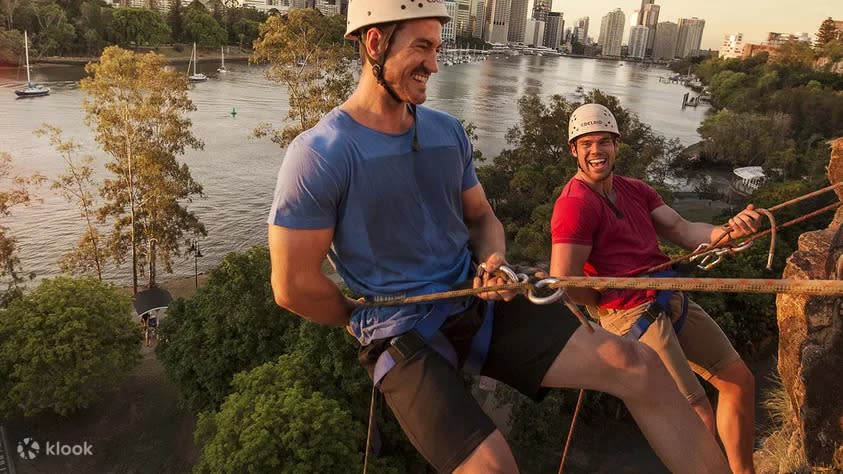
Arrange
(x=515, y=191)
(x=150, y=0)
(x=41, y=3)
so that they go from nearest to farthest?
(x=515, y=191), (x=41, y=3), (x=150, y=0)

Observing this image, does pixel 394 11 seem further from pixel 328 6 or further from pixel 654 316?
pixel 328 6

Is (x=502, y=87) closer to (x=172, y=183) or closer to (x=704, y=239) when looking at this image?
(x=172, y=183)

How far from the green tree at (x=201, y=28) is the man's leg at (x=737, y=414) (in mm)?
73215

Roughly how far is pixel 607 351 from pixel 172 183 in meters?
21.8

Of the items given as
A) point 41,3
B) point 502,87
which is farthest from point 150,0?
point 502,87

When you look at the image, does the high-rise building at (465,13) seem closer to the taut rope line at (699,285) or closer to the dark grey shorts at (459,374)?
the dark grey shorts at (459,374)

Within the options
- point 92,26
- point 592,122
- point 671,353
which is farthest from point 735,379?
point 92,26

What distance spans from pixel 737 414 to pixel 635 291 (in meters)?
0.81

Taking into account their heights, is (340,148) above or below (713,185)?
above

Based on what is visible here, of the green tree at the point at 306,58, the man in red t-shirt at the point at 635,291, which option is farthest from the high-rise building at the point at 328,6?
the man in red t-shirt at the point at 635,291

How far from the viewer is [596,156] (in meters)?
3.40

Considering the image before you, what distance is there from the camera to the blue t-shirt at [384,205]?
2.03 metres

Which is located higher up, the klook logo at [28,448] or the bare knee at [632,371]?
the bare knee at [632,371]

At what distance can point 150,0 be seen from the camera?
7569 cm
